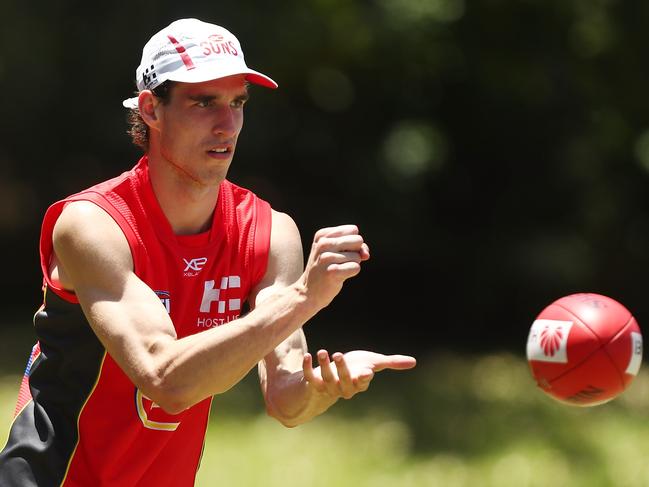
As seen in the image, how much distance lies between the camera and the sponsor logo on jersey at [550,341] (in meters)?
4.18

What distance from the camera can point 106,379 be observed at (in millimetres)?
3543

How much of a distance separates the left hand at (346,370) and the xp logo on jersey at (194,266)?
19.8 inches

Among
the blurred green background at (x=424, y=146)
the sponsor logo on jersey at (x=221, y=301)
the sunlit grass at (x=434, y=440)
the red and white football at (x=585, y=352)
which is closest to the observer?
the sponsor logo on jersey at (x=221, y=301)

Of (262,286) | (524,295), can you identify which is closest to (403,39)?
(524,295)

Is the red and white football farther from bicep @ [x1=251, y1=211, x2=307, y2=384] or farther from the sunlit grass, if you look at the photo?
the sunlit grass

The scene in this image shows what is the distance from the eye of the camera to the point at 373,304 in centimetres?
1283

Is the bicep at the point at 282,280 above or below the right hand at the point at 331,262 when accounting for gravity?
below

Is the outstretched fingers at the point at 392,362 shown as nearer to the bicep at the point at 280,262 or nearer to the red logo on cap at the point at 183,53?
the bicep at the point at 280,262

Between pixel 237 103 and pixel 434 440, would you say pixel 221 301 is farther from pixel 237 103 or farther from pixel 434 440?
pixel 434 440

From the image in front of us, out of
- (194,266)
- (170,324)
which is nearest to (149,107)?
(194,266)

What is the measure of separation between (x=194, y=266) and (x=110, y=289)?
1.44 feet

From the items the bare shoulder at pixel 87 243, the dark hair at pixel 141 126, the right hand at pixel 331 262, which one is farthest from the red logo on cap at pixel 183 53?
the right hand at pixel 331 262

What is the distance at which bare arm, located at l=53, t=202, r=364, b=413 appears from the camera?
10.2 feet

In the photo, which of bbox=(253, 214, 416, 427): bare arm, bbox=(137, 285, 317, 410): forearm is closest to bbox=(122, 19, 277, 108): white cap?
bbox=(253, 214, 416, 427): bare arm
